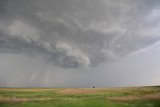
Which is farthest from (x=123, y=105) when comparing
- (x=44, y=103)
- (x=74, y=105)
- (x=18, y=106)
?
(x=18, y=106)

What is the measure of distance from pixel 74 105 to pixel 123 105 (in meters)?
8.48

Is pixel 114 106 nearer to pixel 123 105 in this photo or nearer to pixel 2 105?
pixel 123 105

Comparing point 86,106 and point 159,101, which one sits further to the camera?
point 159,101

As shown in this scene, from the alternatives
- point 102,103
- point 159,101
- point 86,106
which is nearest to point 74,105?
point 86,106

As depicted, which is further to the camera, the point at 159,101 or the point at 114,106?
the point at 159,101

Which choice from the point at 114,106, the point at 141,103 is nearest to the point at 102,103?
the point at 114,106

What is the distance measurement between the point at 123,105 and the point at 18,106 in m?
17.9

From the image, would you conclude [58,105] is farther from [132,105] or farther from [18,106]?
[132,105]

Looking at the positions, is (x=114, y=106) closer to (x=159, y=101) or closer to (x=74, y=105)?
(x=74, y=105)

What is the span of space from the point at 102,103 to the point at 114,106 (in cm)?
250

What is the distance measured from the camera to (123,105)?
99.0ft

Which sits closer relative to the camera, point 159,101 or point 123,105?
point 123,105

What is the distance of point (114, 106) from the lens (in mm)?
29609

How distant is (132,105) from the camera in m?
29.8
